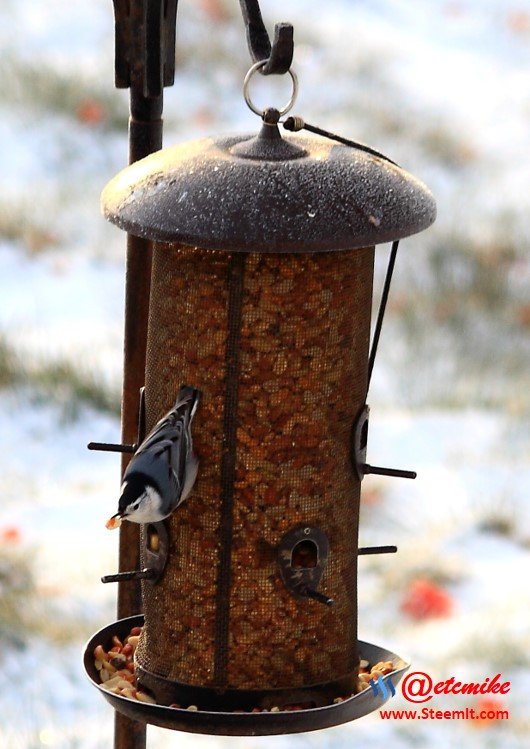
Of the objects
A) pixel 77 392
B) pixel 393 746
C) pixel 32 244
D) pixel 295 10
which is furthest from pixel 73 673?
pixel 295 10

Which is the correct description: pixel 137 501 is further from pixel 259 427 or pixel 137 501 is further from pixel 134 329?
pixel 134 329

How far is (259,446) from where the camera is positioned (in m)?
2.18

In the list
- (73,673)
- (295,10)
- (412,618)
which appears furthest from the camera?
(295,10)

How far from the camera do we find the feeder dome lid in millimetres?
1958

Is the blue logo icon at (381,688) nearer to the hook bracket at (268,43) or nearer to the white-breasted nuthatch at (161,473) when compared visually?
the white-breasted nuthatch at (161,473)

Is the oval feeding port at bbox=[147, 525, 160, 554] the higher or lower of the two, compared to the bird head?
lower

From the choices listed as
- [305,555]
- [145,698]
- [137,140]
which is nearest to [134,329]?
[137,140]

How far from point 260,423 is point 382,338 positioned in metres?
5.34

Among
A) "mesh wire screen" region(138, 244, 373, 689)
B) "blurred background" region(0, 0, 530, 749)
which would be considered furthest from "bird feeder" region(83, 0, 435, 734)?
"blurred background" region(0, 0, 530, 749)

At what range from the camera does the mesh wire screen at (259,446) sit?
215 cm

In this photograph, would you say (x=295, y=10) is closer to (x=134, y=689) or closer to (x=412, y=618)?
(x=412, y=618)

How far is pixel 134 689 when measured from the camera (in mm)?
2328

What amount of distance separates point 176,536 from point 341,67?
26.8 ft

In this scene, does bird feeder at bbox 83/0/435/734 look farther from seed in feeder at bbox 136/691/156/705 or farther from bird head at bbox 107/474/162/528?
bird head at bbox 107/474/162/528
